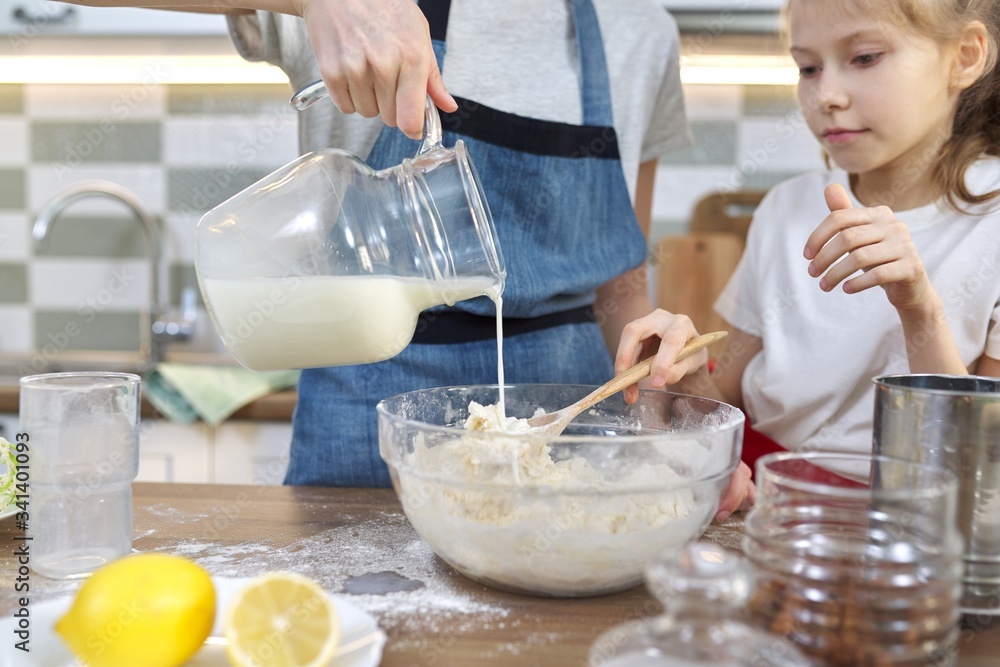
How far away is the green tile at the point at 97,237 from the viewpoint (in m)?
2.40

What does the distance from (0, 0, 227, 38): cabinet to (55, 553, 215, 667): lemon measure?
1.71 m

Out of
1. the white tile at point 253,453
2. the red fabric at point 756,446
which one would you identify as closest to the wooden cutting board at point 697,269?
the red fabric at point 756,446

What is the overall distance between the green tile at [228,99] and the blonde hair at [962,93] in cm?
153

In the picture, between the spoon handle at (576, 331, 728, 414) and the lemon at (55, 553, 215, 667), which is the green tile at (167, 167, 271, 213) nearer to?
the spoon handle at (576, 331, 728, 414)

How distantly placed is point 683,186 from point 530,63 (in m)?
1.17

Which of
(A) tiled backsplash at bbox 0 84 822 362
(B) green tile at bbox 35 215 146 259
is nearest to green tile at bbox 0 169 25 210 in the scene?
(A) tiled backsplash at bbox 0 84 822 362

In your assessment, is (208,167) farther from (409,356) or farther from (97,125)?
(409,356)

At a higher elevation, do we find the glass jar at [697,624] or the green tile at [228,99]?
the green tile at [228,99]

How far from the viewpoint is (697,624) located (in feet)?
1.55

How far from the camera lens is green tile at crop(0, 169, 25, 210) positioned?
2.43 metres

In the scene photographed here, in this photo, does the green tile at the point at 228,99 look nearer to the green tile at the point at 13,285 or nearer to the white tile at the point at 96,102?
the white tile at the point at 96,102

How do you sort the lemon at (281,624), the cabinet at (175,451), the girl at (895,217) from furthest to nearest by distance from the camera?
the cabinet at (175,451) → the girl at (895,217) → the lemon at (281,624)

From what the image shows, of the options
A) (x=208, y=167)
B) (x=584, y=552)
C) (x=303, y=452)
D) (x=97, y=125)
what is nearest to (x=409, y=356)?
(x=303, y=452)

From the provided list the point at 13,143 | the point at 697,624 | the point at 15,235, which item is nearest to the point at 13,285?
the point at 15,235
